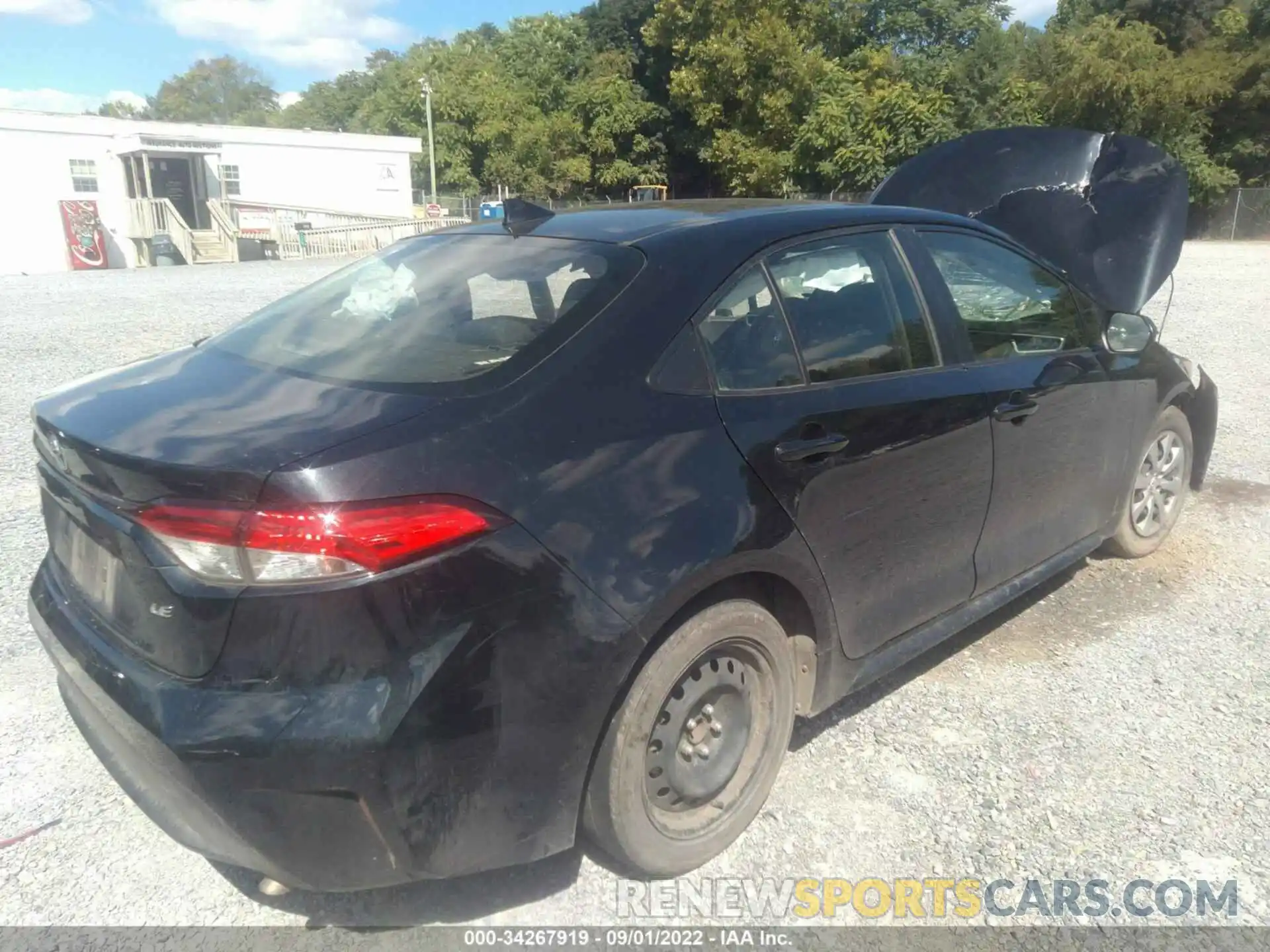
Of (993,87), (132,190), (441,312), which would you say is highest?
(993,87)

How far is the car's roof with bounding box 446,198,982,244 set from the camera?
110 inches

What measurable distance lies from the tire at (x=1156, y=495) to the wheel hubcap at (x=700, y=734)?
244 cm

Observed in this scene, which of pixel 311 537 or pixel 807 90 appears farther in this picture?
pixel 807 90

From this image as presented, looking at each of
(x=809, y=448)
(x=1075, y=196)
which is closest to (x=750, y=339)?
(x=809, y=448)

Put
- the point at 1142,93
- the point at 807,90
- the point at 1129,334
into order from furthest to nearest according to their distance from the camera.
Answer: the point at 807,90
the point at 1142,93
the point at 1129,334

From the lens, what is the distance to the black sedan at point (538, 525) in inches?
74.5

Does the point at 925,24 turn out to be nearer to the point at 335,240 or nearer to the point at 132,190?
the point at 335,240

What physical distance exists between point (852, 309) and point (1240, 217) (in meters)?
39.7

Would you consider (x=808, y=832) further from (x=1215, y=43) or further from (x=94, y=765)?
(x=1215, y=43)

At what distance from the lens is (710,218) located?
2.85 metres

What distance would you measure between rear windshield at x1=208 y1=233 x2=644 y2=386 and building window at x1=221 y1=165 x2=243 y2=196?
3211 centimetres

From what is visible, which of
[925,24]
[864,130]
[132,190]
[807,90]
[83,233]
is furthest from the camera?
[925,24]

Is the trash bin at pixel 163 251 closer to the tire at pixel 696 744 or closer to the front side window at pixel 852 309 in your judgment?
the front side window at pixel 852 309

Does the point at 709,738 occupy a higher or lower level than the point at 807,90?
lower
